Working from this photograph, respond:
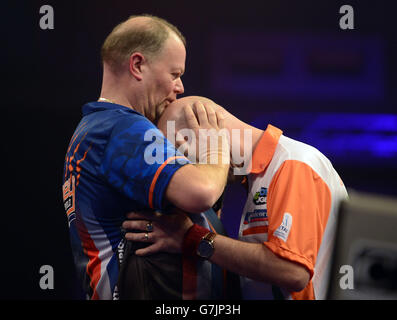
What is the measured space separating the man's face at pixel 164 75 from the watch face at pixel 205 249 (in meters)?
0.51

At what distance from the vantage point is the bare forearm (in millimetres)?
1467

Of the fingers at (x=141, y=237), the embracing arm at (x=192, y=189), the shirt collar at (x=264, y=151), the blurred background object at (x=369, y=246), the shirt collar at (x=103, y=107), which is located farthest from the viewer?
the shirt collar at (x=264, y=151)

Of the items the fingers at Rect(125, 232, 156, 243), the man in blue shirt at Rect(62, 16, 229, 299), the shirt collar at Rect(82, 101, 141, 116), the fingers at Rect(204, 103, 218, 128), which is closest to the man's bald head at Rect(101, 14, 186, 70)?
the man in blue shirt at Rect(62, 16, 229, 299)

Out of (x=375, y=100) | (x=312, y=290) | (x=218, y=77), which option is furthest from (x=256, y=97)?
(x=312, y=290)

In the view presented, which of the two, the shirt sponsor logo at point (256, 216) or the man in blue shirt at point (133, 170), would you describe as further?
the shirt sponsor logo at point (256, 216)

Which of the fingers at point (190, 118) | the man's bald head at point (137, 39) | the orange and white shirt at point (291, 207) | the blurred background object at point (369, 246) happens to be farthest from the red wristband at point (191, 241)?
the blurred background object at point (369, 246)

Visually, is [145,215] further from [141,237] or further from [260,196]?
[260,196]

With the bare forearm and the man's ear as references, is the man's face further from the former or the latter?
the bare forearm

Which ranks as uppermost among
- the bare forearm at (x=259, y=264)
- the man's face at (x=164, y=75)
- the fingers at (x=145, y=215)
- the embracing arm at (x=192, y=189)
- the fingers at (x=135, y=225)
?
the man's face at (x=164, y=75)

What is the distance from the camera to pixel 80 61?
9.50ft

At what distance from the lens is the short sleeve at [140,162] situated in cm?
130

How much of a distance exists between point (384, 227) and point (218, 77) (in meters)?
2.60

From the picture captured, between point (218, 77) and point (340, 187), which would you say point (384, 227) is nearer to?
point (340, 187)

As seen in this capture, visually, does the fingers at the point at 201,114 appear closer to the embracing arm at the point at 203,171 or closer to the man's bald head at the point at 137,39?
the embracing arm at the point at 203,171
